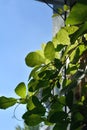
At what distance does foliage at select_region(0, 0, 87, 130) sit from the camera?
954 millimetres

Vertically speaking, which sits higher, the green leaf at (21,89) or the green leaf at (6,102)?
the green leaf at (21,89)

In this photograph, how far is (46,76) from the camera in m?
1.09

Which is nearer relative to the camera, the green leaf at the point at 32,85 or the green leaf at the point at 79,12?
the green leaf at the point at 79,12

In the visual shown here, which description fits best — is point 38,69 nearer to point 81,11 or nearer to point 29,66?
point 29,66

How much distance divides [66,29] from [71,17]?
31 centimetres

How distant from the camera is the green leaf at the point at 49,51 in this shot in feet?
3.28

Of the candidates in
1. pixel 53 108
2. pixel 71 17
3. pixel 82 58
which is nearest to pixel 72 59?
pixel 82 58

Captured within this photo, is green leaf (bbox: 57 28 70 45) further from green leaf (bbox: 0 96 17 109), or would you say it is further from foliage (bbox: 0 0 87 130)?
green leaf (bbox: 0 96 17 109)

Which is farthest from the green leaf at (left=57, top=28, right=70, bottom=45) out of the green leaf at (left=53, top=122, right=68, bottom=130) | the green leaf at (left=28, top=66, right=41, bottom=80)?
the green leaf at (left=53, top=122, right=68, bottom=130)

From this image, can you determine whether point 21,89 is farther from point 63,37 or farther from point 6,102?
point 63,37

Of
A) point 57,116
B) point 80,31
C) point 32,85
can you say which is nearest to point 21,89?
point 32,85

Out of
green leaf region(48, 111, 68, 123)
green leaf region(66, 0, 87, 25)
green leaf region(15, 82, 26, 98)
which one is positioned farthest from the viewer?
green leaf region(15, 82, 26, 98)

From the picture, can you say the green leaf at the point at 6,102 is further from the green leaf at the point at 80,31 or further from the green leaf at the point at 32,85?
the green leaf at the point at 80,31

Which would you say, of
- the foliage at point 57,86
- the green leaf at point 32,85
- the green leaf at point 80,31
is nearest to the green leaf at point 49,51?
the foliage at point 57,86
